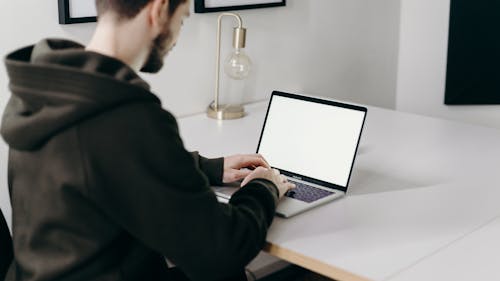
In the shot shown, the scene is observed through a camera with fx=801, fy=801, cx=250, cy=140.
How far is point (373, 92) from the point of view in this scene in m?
3.60

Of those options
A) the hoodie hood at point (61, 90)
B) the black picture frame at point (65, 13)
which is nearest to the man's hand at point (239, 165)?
the hoodie hood at point (61, 90)

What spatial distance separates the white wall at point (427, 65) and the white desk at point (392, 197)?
3.04ft

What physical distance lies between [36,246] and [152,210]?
Result: 249 mm

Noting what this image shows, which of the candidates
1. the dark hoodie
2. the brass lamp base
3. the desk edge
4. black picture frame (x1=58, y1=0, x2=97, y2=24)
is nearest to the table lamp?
the brass lamp base

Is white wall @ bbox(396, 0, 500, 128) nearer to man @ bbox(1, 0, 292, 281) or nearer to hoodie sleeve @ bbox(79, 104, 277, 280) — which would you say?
man @ bbox(1, 0, 292, 281)

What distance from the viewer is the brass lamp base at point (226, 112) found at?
105 inches

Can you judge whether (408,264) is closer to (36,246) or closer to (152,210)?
(152,210)

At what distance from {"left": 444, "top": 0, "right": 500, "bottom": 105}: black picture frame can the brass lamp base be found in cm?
123

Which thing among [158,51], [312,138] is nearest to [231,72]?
[312,138]

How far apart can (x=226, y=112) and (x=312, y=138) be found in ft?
2.33

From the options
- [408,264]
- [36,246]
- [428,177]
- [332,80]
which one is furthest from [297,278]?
[36,246]

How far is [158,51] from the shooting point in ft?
4.97

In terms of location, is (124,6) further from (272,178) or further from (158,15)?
(272,178)

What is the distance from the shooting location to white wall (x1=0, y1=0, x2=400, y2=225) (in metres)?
2.24
